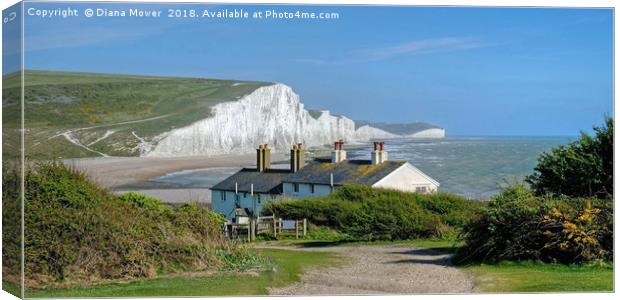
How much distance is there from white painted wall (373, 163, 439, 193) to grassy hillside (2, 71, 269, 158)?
6519mm

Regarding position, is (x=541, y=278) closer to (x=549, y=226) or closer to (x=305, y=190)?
A: (x=549, y=226)

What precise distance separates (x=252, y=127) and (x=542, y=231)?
7.92 m

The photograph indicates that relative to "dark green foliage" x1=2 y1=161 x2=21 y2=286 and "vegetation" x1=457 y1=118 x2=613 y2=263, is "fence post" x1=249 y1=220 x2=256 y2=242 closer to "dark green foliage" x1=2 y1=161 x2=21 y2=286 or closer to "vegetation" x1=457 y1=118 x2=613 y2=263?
"vegetation" x1=457 y1=118 x2=613 y2=263

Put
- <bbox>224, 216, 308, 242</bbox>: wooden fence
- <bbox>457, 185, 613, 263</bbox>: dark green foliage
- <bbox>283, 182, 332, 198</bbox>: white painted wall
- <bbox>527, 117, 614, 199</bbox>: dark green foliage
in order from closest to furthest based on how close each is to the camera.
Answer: <bbox>457, 185, 613, 263</bbox>: dark green foliage
<bbox>527, 117, 614, 199</bbox>: dark green foliage
<bbox>224, 216, 308, 242</bbox>: wooden fence
<bbox>283, 182, 332, 198</bbox>: white painted wall

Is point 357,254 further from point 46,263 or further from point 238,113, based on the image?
point 46,263

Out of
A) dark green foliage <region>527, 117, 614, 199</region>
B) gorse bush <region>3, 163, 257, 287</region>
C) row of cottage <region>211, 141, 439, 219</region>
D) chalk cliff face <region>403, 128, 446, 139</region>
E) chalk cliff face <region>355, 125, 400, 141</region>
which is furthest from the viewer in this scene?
row of cottage <region>211, 141, 439, 219</region>

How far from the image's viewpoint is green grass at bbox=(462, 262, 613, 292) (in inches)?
643

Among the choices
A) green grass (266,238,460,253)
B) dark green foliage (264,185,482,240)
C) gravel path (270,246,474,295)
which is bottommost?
green grass (266,238,460,253)

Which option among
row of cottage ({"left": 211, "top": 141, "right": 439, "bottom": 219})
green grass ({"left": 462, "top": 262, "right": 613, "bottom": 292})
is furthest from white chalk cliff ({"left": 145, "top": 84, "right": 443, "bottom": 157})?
green grass ({"left": 462, "top": 262, "right": 613, "bottom": 292})

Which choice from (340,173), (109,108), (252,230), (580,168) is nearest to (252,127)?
(252,230)

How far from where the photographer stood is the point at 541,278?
55.3ft

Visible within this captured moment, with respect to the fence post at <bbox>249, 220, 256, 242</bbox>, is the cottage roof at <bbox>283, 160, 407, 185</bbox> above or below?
above

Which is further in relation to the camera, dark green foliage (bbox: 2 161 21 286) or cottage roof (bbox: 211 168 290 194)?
cottage roof (bbox: 211 168 290 194)

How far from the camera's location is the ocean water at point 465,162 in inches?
783
